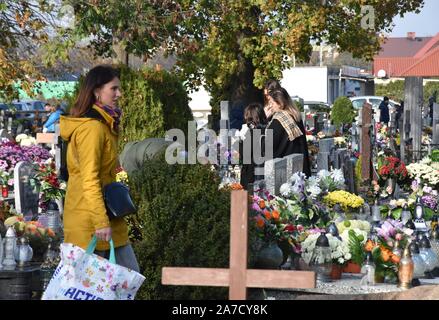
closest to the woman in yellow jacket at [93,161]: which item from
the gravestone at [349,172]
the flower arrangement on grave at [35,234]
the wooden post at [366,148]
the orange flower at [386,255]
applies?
the flower arrangement on grave at [35,234]

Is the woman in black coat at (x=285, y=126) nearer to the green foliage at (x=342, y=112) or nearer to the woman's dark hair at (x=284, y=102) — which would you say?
the woman's dark hair at (x=284, y=102)

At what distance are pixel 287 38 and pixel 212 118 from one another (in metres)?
3.47

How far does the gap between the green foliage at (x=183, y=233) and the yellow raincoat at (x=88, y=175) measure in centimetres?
157

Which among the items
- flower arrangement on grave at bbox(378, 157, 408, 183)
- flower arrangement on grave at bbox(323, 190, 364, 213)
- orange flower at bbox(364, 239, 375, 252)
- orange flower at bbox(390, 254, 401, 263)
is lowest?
orange flower at bbox(390, 254, 401, 263)

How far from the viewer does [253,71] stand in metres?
30.4

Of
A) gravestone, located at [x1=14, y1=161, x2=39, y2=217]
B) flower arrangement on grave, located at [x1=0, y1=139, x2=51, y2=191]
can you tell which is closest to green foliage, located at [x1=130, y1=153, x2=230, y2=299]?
gravestone, located at [x1=14, y1=161, x2=39, y2=217]

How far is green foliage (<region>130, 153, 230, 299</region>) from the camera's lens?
7.82 meters

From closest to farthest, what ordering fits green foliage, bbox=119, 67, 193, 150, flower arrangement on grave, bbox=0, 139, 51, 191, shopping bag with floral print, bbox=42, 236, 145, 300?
1. shopping bag with floral print, bbox=42, 236, 145, 300
2. flower arrangement on grave, bbox=0, 139, 51, 191
3. green foliage, bbox=119, 67, 193, 150

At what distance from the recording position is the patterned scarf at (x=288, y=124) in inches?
450

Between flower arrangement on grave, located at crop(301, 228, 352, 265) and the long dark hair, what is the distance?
329 cm

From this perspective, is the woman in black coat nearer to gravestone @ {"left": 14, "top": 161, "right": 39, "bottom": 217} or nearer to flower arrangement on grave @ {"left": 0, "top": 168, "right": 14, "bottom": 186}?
gravestone @ {"left": 14, "top": 161, "right": 39, "bottom": 217}

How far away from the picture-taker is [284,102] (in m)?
11.5

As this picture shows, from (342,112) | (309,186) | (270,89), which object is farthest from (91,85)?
(342,112)
